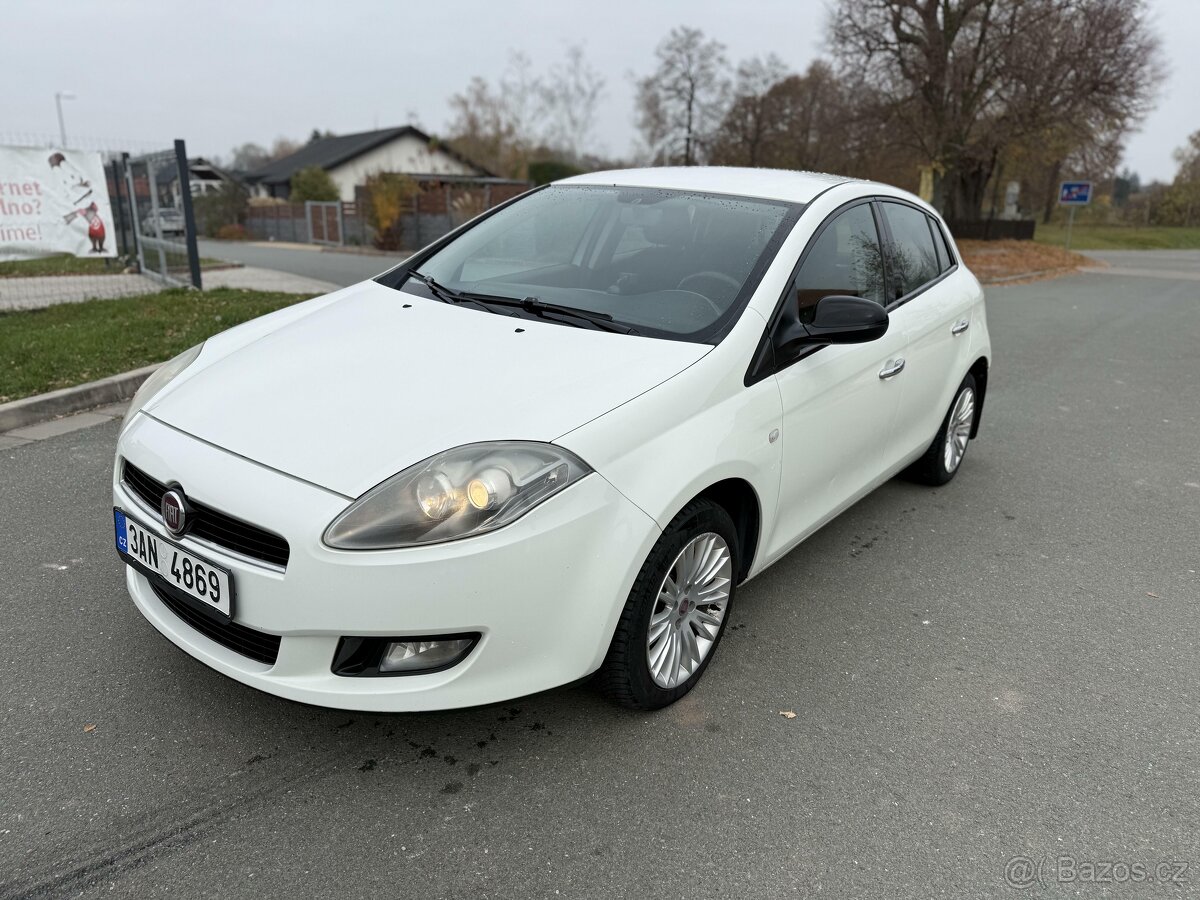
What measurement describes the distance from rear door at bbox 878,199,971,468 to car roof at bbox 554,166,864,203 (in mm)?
419

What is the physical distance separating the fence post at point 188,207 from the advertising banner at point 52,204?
0.91 m

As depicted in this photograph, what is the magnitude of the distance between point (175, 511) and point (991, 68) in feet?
92.1

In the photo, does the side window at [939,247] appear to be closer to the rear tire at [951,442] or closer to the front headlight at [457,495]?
the rear tire at [951,442]

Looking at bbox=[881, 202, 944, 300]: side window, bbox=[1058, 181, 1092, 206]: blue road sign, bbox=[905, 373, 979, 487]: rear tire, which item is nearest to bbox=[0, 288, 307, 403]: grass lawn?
bbox=[881, 202, 944, 300]: side window

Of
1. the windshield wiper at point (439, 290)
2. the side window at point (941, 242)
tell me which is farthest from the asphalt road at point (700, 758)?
the side window at point (941, 242)

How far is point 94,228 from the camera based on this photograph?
10.2 metres

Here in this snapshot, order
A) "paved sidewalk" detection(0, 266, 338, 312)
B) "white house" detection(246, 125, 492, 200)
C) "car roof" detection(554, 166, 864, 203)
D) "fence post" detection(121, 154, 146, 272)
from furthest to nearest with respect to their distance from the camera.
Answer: "white house" detection(246, 125, 492, 200) → "fence post" detection(121, 154, 146, 272) → "paved sidewalk" detection(0, 266, 338, 312) → "car roof" detection(554, 166, 864, 203)

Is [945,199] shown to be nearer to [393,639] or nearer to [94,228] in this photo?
[94,228]

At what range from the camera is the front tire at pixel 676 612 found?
8.14ft

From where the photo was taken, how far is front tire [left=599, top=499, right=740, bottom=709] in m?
2.48

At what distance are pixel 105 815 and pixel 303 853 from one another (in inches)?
21.8

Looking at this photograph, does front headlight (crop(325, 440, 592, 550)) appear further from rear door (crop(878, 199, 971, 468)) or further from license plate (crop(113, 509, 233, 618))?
rear door (crop(878, 199, 971, 468))

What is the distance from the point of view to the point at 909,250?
4.18 meters

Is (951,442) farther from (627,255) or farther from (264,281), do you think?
(264,281)
